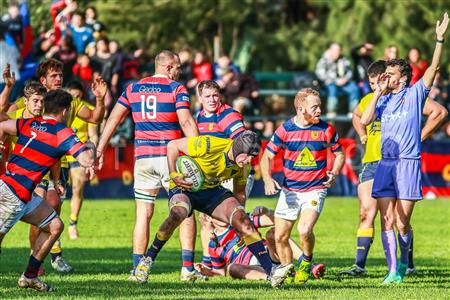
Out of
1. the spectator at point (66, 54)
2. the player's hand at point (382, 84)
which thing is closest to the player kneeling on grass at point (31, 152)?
the player's hand at point (382, 84)

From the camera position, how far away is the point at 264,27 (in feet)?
132

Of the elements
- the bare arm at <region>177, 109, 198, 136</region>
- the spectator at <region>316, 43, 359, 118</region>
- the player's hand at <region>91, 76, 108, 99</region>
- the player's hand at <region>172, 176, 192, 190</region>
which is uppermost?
the spectator at <region>316, 43, 359, 118</region>

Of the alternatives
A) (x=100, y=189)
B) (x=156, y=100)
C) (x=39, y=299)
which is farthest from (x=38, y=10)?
(x=39, y=299)

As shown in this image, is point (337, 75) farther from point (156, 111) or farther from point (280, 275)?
point (280, 275)

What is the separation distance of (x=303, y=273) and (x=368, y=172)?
1.74 meters

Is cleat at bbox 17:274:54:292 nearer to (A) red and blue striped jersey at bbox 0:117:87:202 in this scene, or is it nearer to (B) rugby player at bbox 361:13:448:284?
(A) red and blue striped jersey at bbox 0:117:87:202

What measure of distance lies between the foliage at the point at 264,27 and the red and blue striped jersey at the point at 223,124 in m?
→ 20.9

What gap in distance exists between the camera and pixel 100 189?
25.0 meters

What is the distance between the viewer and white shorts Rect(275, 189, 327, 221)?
13047 mm

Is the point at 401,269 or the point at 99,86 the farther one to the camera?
the point at 99,86

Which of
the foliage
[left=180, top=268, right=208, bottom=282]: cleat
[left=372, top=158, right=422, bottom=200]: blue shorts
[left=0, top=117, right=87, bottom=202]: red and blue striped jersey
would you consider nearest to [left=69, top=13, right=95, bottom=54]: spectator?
the foliage

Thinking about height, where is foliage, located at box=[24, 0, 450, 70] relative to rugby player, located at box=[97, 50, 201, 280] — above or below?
above

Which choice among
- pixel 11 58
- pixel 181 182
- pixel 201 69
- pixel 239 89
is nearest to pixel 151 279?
pixel 181 182

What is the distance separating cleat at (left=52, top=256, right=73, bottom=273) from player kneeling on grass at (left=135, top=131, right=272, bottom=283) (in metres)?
1.98
